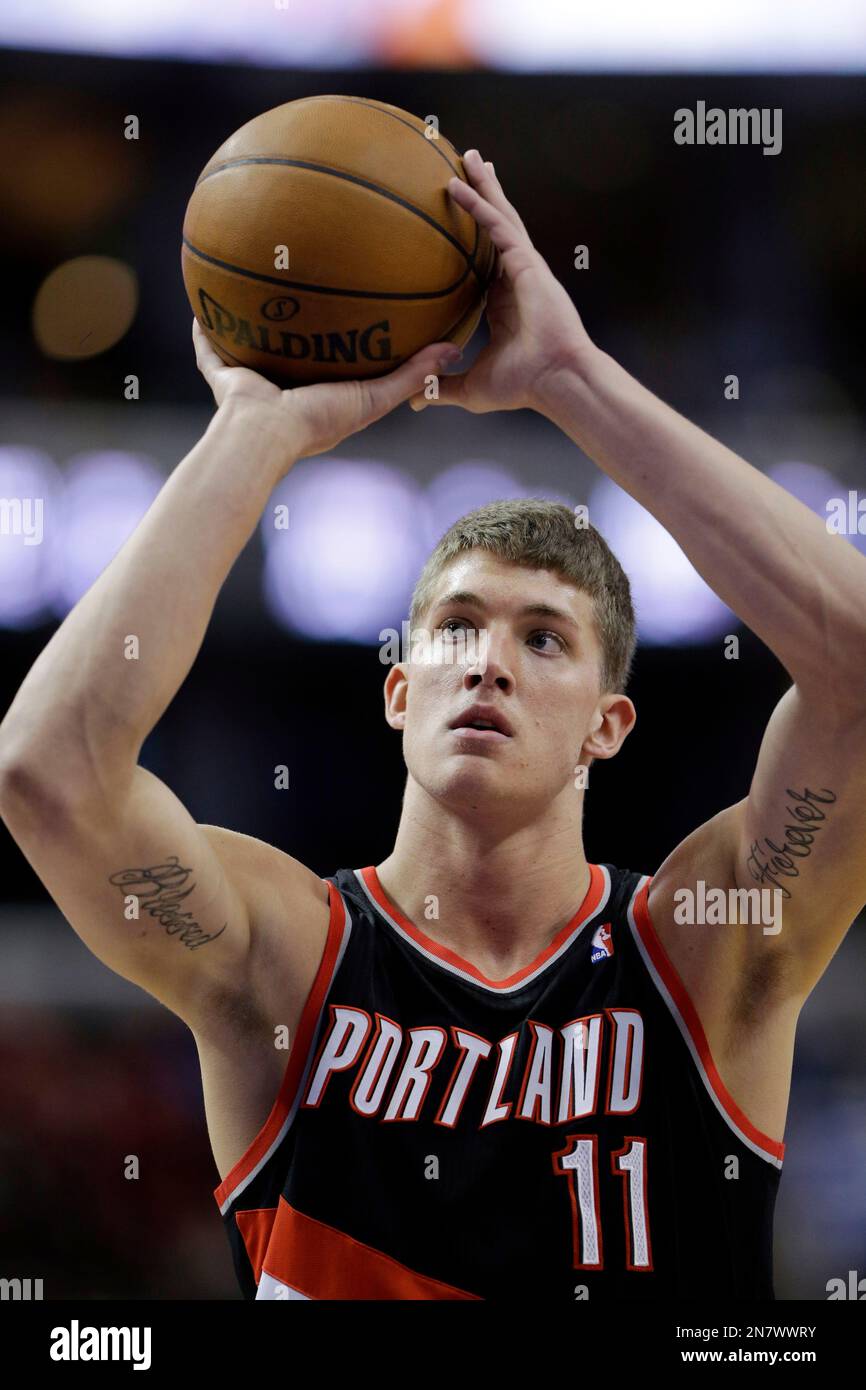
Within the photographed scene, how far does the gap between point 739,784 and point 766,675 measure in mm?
505

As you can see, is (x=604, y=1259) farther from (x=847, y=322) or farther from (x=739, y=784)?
(x=847, y=322)

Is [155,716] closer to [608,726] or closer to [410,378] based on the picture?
[410,378]

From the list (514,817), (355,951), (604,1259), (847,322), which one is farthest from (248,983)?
(847,322)

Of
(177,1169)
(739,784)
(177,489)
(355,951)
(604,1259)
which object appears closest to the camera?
(177,489)

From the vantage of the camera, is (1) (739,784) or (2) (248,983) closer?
(2) (248,983)

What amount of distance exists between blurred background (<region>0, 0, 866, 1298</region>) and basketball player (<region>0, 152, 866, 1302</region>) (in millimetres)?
2744

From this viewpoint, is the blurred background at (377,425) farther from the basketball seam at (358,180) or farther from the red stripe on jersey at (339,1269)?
the basketball seam at (358,180)

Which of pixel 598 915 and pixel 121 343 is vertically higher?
pixel 121 343

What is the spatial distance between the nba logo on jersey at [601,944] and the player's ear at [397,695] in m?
0.56

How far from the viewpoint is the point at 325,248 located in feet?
7.11

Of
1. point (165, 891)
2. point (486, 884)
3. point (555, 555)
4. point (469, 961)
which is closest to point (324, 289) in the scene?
point (555, 555)

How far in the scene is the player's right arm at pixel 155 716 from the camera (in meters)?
1.92

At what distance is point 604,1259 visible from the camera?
2223 millimetres

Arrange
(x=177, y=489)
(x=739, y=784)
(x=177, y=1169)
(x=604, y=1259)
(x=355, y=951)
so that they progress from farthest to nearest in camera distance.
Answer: (x=739, y=784) < (x=177, y=1169) < (x=355, y=951) < (x=604, y=1259) < (x=177, y=489)
